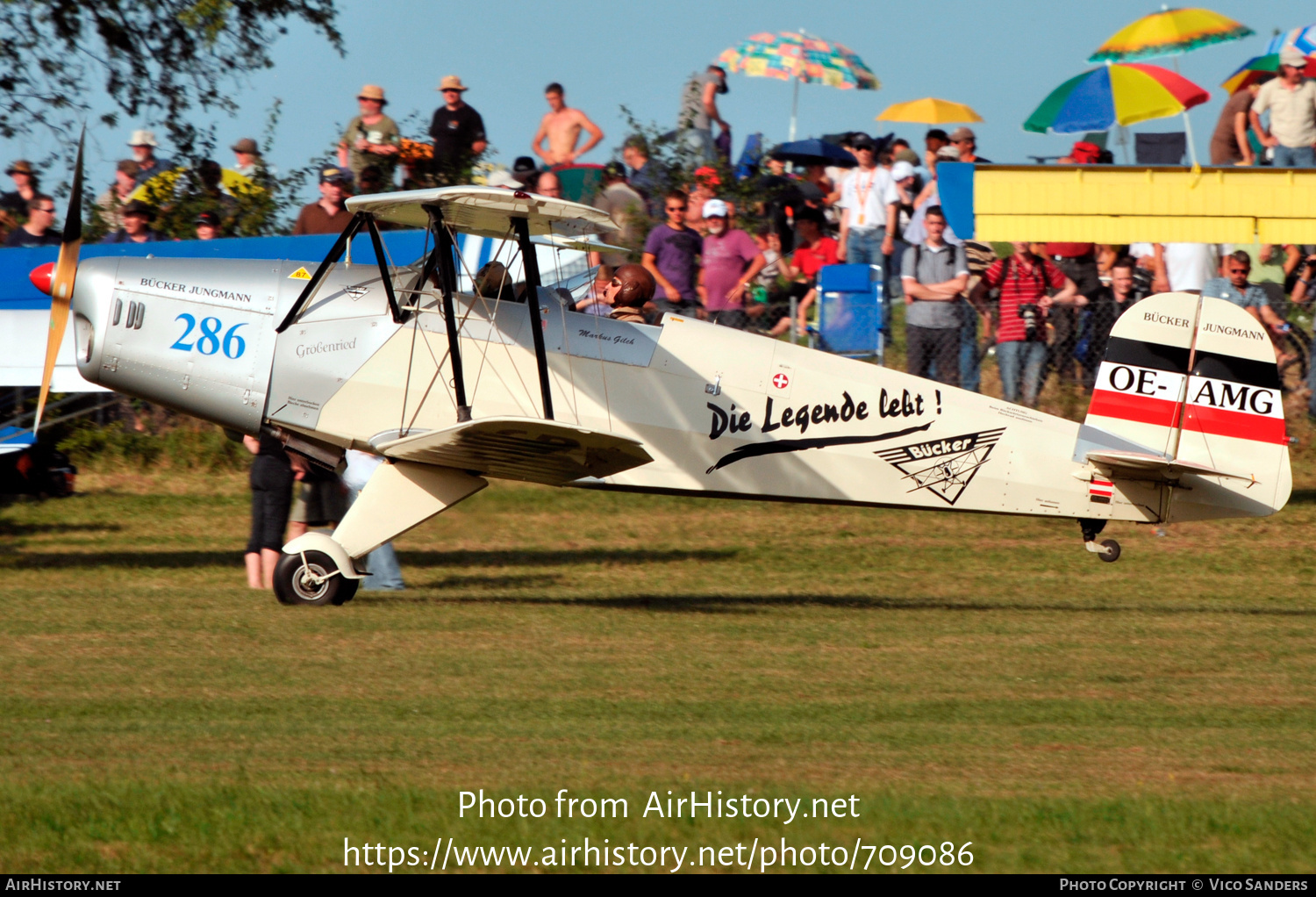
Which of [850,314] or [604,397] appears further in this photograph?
[850,314]

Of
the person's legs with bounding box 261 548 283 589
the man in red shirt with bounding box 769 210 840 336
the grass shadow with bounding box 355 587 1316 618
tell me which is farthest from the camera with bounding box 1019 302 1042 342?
the person's legs with bounding box 261 548 283 589

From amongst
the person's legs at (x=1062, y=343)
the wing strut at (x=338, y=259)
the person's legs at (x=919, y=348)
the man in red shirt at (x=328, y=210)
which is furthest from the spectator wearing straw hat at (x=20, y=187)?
the person's legs at (x=1062, y=343)

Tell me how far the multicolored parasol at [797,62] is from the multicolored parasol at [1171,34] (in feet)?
14.2

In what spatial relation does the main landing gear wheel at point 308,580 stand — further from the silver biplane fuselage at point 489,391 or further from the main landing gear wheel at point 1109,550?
the main landing gear wheel at point 1109,550

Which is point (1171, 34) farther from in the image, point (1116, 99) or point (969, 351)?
point (969, 351)

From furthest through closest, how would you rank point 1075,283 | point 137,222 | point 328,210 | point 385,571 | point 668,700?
point 1075,283, point 137,222, point 328,210, point 385,571, point 668,700

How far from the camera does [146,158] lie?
52.6ft

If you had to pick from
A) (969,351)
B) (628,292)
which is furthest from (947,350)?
(628,292)

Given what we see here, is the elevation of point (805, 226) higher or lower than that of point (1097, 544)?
higher

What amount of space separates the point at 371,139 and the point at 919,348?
6.29m

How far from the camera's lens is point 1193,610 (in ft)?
34.3

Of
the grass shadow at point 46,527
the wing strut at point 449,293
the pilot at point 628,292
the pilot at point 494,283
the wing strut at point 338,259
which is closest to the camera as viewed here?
the wing strut at point 449,293

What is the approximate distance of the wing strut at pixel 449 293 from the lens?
8.52 metres

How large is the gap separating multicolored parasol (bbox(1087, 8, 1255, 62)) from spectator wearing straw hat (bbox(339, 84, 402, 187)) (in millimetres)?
8343
